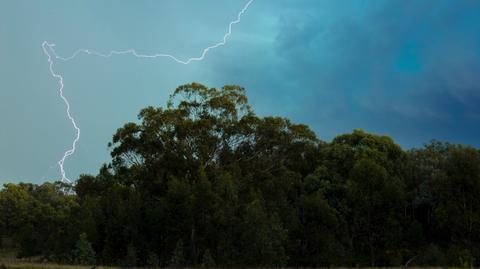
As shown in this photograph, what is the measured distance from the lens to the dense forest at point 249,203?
36.1 metres

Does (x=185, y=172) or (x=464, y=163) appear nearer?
(x=464, y=163)

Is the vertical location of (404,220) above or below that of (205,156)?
below

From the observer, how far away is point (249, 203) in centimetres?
3728

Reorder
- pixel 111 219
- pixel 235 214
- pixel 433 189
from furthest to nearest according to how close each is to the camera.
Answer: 1. pixel 433 189
2. pixel 111 219
3. pixel 235 214

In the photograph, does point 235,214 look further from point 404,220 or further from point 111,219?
point 404,220

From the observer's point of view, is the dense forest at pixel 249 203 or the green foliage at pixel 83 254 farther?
the dense forest at pixel 249 203

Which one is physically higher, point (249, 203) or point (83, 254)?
point (249, 203)

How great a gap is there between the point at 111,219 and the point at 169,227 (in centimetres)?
466

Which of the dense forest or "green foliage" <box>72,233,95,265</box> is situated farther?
the dense forest

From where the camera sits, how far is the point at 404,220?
43219 millimetres

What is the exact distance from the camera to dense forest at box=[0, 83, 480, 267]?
118 ft

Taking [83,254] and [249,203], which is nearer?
[83,254]

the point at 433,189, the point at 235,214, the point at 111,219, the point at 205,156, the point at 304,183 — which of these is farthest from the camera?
the point at 304,183

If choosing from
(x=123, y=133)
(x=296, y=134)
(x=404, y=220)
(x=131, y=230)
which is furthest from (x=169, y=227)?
(x=404, y=220)
